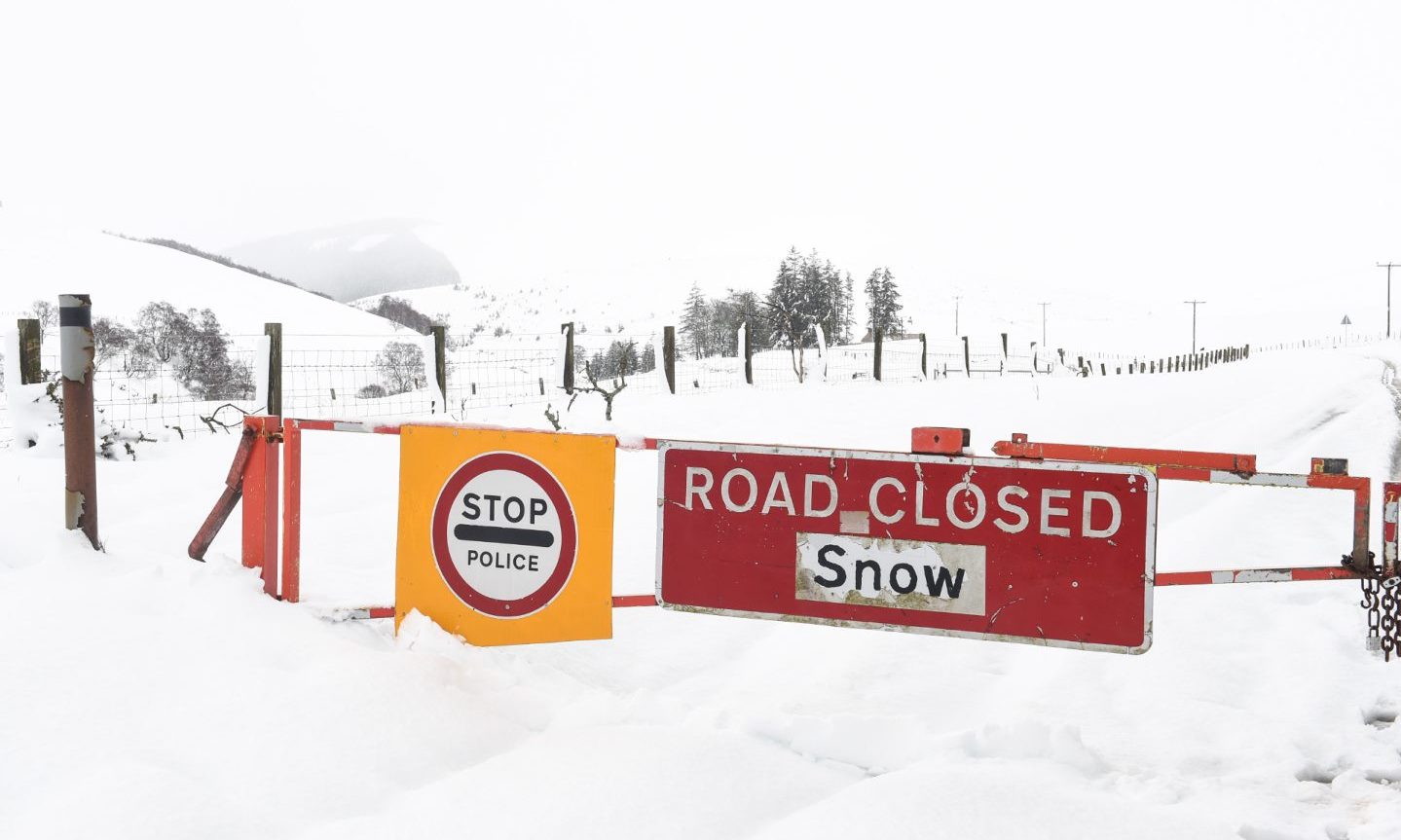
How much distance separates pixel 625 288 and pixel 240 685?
180 m

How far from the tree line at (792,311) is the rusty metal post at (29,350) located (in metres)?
43.7

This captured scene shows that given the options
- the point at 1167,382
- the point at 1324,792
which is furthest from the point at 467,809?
the point at 1167,382

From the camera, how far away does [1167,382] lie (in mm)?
21547

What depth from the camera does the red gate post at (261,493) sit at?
4312 millimetres

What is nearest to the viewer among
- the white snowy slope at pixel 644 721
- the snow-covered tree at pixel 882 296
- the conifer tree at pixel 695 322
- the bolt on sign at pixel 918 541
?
the white snowy slope at pixel 644 721

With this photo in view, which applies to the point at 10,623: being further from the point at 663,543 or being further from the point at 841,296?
the point at 841,296

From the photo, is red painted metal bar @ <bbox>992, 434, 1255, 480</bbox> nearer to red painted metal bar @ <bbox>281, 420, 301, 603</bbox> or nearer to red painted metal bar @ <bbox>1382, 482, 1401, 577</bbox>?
red painted metal bar @ <bbox>1382, 482, 1401, 577</bbox>

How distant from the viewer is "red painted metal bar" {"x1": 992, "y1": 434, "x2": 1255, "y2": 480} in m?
3.52

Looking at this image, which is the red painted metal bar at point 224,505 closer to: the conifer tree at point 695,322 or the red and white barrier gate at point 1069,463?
the red and white barrier gate at point 1069,463

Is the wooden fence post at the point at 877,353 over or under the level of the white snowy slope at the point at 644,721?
over

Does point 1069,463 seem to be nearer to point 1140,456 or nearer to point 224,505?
point 1140,456

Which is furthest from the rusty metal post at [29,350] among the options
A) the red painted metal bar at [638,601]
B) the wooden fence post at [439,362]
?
the red painted metal bar at [638,601]

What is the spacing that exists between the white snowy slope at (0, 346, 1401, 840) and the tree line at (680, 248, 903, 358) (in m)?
47.2

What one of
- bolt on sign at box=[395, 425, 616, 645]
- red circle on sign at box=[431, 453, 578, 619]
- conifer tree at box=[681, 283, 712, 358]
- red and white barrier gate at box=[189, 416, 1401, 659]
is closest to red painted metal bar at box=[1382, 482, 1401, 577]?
red and white barrier gate at box=[189, 416, 1401, 659]
